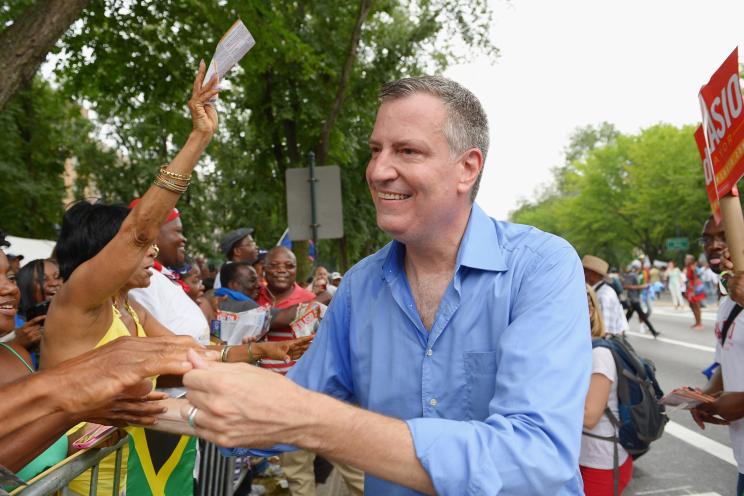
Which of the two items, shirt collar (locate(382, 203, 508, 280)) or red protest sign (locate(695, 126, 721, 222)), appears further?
red protest sign (locate(695, 126, 721, 222))

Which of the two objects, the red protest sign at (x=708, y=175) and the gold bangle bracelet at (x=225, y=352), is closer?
the red protest sign at (x=708, y=175)

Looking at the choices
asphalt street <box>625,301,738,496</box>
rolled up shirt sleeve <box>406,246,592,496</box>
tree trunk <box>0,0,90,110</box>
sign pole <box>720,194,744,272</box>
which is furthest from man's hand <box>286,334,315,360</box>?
tree trunk <box>0,0,90,110</box>

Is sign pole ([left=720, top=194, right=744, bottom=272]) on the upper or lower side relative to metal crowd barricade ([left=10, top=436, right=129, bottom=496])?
upper

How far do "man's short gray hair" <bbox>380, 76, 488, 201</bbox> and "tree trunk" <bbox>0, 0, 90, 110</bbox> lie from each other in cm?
461

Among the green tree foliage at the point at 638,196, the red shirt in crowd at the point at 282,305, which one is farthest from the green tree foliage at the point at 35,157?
the green tree foliage at the point at 638,196

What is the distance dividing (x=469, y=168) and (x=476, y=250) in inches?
10.3

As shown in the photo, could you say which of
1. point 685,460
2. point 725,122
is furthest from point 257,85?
point 725,122

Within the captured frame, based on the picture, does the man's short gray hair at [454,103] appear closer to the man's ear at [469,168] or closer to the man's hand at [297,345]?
the man's ear at [469,168]

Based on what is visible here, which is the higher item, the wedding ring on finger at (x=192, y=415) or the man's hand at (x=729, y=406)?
the wedding ring on finger at (x=192, y=415)

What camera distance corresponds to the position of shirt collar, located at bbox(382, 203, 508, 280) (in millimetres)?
1829

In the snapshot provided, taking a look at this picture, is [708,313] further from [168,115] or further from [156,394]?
[156,394]

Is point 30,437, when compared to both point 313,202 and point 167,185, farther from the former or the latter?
point 313,202

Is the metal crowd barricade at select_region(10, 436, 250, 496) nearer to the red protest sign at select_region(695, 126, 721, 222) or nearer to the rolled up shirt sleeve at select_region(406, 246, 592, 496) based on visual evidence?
the rolled up shirt sleeve at select_region(406, 246, 592, 496)

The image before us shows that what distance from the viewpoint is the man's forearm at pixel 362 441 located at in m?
1.32
